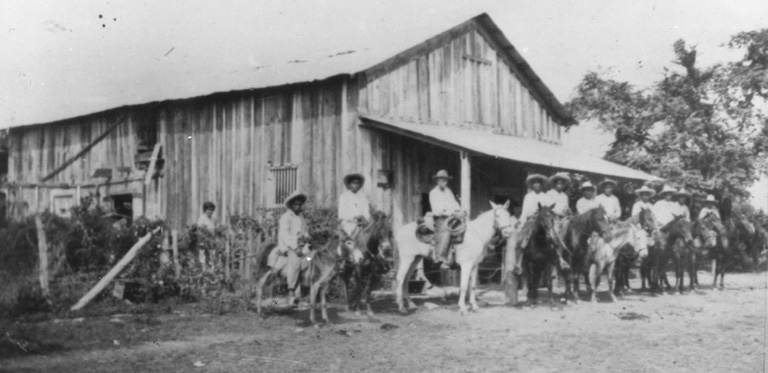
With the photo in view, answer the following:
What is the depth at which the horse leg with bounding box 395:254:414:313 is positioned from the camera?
36.9 feet

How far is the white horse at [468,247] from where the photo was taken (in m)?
11.4

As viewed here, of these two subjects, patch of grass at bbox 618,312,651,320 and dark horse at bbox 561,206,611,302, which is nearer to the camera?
patch of grass at bbox 618,312,651,320

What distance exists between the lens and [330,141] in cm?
1465

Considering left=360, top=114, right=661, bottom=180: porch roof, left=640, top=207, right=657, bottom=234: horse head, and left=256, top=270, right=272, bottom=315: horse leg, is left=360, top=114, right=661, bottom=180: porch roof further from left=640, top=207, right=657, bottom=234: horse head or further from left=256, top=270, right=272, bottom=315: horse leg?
left=256, top=270, right=272, bottom=315: horse leg

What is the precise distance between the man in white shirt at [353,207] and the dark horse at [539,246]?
2709 mm

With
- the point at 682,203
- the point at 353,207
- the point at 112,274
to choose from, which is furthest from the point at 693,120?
the point at 112,274

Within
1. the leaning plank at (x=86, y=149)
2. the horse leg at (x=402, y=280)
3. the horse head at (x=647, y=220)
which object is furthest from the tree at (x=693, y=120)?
the leaning plank at (x=86, y=149)

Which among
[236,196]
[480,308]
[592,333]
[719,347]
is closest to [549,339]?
[592,333]

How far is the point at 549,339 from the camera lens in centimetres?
864

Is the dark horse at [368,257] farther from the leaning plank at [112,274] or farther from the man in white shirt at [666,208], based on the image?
the man in white shirt at [666,208]

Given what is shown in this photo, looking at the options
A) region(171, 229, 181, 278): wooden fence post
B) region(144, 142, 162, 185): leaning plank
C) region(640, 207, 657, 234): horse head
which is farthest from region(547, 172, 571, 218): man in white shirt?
region(144, 142, 162, 185): leaning plank

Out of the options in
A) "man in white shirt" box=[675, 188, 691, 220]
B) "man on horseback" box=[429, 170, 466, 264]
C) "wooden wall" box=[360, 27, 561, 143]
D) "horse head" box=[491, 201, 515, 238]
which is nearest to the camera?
"horse head" box=[491, 201, 515, 238]

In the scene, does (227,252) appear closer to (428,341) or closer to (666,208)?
(428,341)

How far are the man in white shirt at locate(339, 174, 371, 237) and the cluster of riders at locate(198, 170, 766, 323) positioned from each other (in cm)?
2
